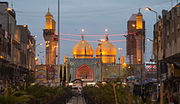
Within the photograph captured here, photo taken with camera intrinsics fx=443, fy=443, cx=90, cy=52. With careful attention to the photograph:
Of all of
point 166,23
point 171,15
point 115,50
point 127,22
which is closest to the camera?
point 171,15

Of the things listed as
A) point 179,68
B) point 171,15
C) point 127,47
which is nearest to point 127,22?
point 127,47

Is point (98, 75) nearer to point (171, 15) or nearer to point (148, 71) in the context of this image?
point (148, 71)

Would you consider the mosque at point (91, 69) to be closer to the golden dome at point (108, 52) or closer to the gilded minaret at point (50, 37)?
the gilded minaret at point (50, 37)

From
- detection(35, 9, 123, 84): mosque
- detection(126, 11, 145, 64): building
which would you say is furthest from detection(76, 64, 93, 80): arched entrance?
detection(126, 11, 145, 64): building

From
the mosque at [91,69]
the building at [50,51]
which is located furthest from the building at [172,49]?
the mosque at [91,69]

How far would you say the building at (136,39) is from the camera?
117 m

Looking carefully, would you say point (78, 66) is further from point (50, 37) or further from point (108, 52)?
point (108, 52)

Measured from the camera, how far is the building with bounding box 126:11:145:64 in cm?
11684

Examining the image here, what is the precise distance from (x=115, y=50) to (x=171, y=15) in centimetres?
9379

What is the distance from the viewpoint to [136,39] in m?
119

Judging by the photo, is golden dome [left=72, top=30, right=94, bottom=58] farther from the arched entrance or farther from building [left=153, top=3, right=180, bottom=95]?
building [left=153, top=3, right=180, bottom=95]

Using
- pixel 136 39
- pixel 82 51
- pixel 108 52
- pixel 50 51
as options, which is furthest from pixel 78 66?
pixel 136 39

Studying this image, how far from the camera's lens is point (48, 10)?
12262 centimetres

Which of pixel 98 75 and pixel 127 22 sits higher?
pixel 127 22
